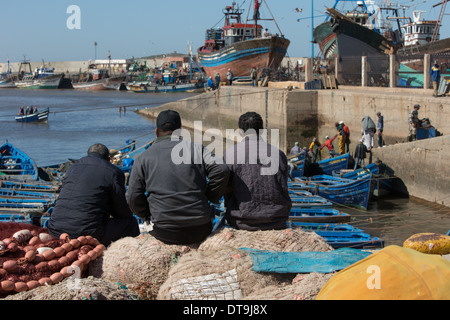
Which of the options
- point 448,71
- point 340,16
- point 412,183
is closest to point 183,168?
point 412,183

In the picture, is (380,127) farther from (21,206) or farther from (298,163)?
(21,206)

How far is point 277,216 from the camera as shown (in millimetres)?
4230

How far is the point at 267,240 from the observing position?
159 inches

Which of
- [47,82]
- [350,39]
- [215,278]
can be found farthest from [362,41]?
[47,82]

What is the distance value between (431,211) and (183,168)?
10417 millimetres

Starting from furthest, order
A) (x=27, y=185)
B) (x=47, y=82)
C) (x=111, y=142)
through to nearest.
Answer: (x=47, y=82)
(x=111, y=142)
(x=27, y=185)

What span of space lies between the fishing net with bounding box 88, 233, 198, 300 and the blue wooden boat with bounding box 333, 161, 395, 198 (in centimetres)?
1090

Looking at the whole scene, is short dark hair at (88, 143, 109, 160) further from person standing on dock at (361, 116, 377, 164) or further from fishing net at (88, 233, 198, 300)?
person standing on dock at (361, 116, 377, 164)

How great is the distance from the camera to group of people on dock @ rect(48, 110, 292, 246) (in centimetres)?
399

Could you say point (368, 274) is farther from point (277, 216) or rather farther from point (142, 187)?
point (142, 187)

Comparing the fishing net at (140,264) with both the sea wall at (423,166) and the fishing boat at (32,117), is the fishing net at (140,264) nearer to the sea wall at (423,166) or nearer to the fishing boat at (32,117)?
the sea wall at (423,166)

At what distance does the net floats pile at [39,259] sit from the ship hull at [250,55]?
34195 mm

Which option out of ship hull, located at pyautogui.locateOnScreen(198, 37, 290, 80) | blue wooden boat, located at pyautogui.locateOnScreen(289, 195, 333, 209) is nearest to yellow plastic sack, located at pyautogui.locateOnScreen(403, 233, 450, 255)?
blue wooden boat, located at pyautogui.locateOnScreen(289, 195, 333, 209)

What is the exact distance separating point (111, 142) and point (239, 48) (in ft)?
45.4
